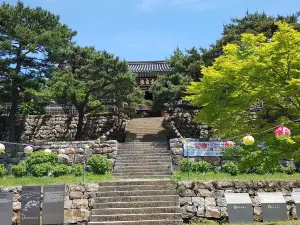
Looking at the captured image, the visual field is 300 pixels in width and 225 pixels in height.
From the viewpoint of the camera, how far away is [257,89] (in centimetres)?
962

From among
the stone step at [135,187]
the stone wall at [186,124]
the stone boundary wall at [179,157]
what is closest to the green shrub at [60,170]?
the stone step at [135,187]

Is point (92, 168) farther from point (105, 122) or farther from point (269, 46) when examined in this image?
point (269, 46)

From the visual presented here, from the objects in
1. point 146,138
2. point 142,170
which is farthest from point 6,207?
point 146,138

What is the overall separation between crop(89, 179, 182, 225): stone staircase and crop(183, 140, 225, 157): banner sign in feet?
13.1

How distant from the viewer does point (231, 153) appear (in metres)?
10.5

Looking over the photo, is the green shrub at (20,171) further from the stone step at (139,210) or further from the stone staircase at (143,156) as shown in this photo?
the stone step at (139,210)

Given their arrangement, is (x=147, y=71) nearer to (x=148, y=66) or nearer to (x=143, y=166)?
(x=148, y=66)

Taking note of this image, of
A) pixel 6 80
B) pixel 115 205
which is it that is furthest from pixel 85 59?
pixel 115 205

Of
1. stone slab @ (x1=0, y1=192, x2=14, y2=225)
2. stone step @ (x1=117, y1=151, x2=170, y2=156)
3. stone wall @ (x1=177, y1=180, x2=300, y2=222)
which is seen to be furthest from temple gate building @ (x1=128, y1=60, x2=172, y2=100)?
stone slab @ (x1=0, y1=192, x2=14, y2=225)

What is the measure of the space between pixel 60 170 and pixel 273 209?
29.7 feet

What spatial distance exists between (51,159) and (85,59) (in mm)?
6946

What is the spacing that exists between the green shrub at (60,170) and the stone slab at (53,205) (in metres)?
3.53

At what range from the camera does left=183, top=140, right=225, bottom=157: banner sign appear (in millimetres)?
16406

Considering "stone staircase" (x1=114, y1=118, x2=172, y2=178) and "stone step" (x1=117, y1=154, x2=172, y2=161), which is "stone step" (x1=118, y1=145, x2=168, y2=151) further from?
"stone step" (x1=117, y1=154, x2=172, y2=161)
